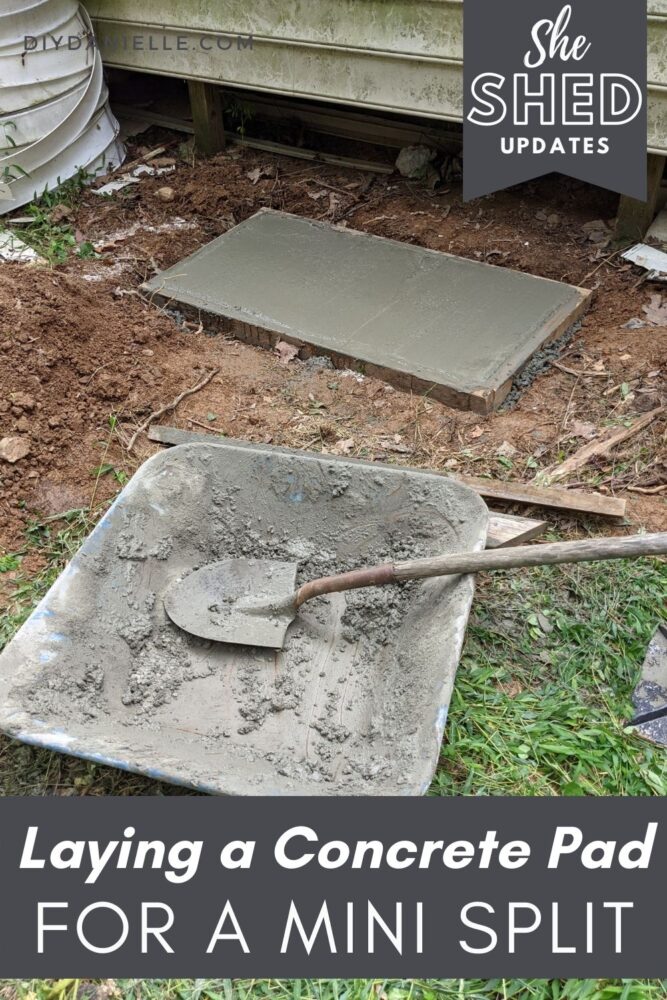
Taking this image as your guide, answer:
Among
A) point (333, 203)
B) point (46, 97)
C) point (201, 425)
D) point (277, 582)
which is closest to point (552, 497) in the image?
point (277, 582)

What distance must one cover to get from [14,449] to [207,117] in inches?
160

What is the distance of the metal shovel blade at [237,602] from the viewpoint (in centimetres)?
287

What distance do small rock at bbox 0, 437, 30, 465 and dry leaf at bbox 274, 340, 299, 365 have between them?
59.1 inches

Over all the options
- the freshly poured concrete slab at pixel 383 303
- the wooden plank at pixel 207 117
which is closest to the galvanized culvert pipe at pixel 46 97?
the wooden plank at pixel 207 117

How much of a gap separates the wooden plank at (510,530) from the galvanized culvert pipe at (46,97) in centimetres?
458

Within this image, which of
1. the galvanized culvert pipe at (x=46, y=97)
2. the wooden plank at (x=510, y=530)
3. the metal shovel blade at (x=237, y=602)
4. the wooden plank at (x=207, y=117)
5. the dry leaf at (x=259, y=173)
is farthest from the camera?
the wooden plank at (x=207, y=117)

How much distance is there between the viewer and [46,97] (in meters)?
6.07

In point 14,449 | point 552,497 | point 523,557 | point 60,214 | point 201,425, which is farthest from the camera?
point 60,214

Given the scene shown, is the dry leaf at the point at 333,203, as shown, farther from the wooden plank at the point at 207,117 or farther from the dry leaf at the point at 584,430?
the dry leaf at the point at 584,430

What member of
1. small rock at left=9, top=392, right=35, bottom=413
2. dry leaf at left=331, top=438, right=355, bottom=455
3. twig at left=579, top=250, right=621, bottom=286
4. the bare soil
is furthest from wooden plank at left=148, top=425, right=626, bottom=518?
twig at left=579, top=250, right=621, bottom=286

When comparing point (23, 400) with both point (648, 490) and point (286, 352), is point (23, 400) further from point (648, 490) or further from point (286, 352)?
point (648, 490)

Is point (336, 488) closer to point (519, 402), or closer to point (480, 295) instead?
point (519, 402)

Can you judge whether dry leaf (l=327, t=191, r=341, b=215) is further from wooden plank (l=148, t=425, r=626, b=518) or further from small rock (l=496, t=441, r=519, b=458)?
wooden plank (l=148, t=425, r=626, b=518)

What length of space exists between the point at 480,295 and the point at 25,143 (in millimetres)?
3591
